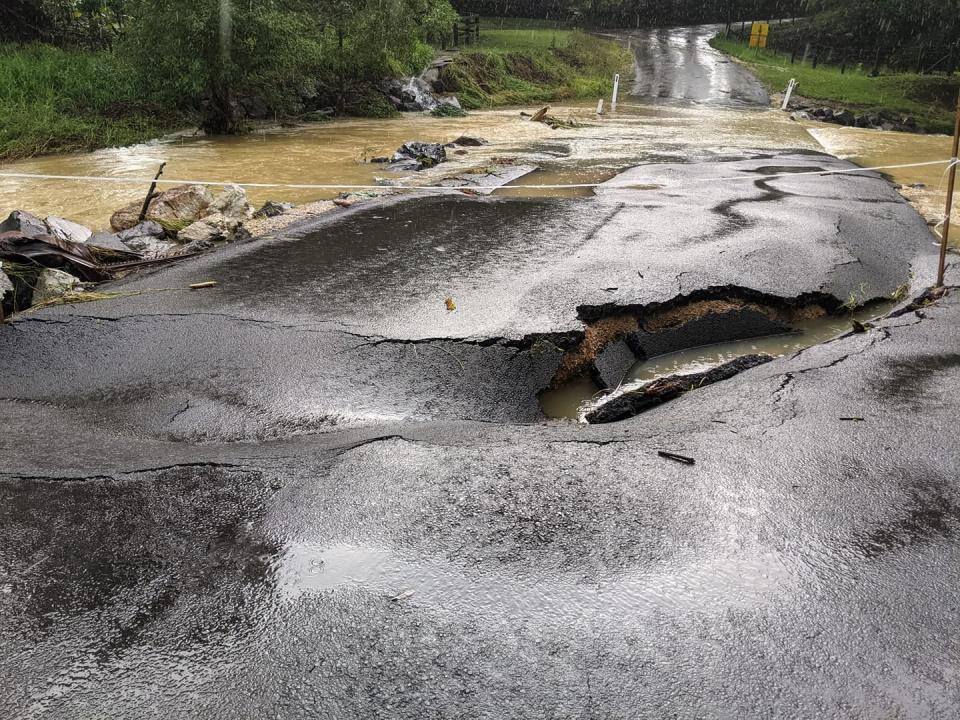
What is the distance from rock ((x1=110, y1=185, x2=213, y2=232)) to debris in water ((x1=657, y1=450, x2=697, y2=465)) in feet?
21.0

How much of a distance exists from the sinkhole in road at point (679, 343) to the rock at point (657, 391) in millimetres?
55

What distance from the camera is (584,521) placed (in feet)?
8.77

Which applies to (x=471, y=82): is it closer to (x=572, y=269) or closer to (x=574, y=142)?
(x=574, y=142)

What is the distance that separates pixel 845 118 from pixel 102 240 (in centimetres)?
2301

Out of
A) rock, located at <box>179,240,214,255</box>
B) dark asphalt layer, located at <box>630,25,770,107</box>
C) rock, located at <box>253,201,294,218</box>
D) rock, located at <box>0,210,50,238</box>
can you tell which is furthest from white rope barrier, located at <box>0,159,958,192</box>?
dark asphalt layer, located at <box>630,25,770,107</box>

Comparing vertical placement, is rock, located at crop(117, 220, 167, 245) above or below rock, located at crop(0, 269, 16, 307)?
below

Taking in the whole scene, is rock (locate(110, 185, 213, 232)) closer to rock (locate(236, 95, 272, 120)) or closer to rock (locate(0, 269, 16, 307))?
rock (locate(0, 269, 16, 307))

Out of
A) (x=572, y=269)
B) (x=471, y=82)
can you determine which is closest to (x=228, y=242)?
(x=572, y=269)

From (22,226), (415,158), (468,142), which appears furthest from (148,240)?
(468,142)

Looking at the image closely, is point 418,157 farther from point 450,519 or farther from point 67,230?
point 450,519

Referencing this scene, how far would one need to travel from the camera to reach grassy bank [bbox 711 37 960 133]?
21981mm

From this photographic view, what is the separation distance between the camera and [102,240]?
21.1 ft

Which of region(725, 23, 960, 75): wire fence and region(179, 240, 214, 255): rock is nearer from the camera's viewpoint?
region(179, 240, 214, 255): rock

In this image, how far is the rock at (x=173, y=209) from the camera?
295 inches
